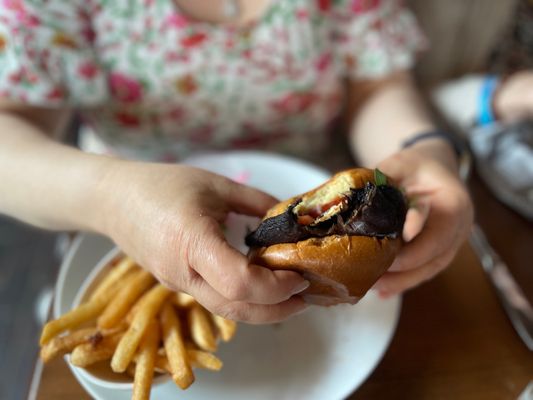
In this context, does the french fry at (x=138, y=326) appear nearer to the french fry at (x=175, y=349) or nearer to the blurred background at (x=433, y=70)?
the french fry at (x=175, y=349)

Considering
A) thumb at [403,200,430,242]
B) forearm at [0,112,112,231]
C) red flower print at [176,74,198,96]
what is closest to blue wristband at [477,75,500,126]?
thumb at [403,200,430,242]

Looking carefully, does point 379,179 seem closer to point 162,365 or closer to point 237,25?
point 162,365

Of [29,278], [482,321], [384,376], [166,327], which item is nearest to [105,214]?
[166,327]

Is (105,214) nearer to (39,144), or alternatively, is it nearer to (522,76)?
(39,144)

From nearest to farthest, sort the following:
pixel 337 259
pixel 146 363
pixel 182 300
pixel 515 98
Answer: pixel 337 259
pixel 146 363
pixel 182 300
pixel 515 98

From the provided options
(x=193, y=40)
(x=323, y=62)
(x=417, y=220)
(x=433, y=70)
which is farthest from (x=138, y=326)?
(x=433, y=70)

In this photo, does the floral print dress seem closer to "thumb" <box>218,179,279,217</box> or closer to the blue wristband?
the blue wristband
